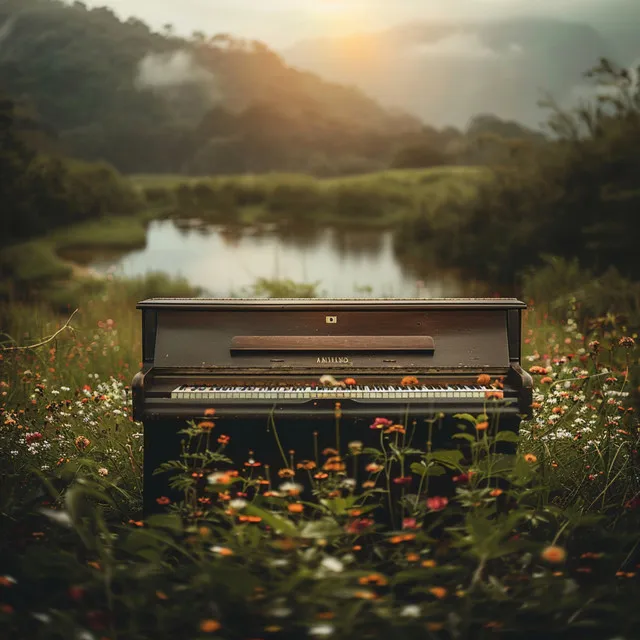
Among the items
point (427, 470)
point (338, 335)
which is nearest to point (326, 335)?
point (338, 335)

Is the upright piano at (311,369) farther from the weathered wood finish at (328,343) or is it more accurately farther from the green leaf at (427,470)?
the green leaf at (427,470)

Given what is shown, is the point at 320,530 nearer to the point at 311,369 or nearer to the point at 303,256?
the point at 311,369

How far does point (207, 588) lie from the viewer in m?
2.33

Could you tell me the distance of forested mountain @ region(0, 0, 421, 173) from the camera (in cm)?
1259

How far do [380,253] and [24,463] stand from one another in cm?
899

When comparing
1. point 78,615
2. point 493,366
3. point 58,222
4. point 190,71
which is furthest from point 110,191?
point 78,615

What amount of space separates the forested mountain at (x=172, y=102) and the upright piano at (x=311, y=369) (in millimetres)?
9195

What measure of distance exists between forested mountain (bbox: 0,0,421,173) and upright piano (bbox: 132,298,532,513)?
919 cm

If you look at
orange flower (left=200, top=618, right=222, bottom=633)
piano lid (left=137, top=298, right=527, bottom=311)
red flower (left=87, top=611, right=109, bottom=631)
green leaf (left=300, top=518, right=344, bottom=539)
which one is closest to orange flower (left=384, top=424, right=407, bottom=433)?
green leaf (left=300, top=518, right=344, bottom=539)

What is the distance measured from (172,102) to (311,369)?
10.5m

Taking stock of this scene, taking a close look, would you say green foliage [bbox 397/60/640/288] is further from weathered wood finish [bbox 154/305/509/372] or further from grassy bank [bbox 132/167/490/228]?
weathered wood finish [bbox 154/305/509/372]

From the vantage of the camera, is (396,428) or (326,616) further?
(396,428)

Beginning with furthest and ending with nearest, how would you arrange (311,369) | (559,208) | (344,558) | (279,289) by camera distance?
(559,208) < (279,289) < (311,369) < (344,558)

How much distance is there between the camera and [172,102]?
13062 millimetres
